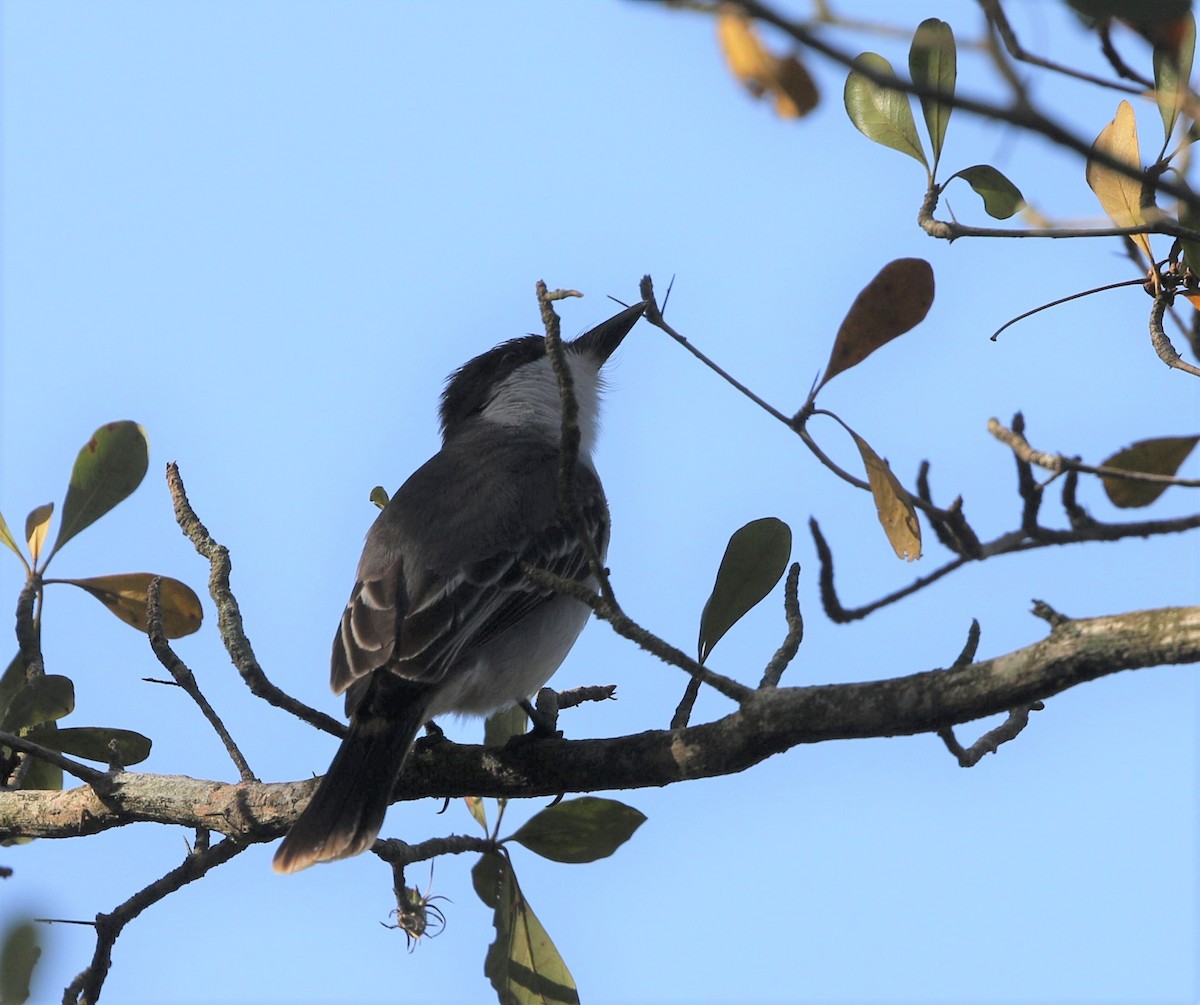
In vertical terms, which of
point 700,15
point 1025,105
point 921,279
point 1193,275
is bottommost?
point 1025,105

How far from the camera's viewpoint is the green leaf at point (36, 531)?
183 inches

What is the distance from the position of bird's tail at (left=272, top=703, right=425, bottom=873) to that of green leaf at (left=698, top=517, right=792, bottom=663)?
1159 millimetres

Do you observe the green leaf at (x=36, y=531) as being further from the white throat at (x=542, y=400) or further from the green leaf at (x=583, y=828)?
the white throat at (x=542, y=400)

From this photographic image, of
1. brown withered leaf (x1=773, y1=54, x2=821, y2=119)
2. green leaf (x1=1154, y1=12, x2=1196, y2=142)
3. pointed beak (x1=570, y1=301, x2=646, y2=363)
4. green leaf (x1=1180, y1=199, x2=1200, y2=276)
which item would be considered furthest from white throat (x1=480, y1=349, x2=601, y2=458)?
brown withered leaf (x1=773, y1=54, x2=821, y2=119)

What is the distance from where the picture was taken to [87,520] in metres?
4.61

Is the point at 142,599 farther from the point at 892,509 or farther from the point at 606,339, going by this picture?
the point at 606,339

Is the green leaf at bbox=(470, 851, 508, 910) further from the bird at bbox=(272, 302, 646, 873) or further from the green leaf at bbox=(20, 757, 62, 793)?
the green leaf at bbox=(20, 757, 62, 793)

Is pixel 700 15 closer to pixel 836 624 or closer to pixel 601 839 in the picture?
pixel 836 624

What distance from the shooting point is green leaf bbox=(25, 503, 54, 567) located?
464cm

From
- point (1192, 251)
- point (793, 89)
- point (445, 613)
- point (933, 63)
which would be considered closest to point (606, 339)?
point (445, 613)

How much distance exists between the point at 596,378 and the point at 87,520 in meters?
3.79

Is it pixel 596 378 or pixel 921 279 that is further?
pixel 596 378

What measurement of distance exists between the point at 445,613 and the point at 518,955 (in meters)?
1.32

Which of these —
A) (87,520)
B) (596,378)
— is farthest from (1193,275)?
(596,378)
